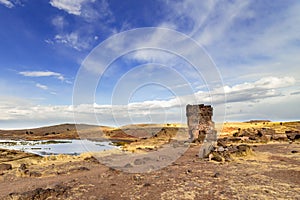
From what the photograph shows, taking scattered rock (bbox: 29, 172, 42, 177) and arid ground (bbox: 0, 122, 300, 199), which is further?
scattered rock (bbox: 29, 172, 42, 177)

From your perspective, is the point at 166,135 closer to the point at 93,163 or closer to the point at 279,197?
the point at 93,163

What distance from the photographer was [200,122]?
3769cm

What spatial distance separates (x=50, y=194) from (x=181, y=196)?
611cm

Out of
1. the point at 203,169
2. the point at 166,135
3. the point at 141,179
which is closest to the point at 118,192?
the point at 141,179

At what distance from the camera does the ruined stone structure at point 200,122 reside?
36875mm

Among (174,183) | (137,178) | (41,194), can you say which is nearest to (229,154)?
(174,183)

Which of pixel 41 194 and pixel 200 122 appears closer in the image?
pixel 41 194

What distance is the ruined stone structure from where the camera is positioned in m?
36.9

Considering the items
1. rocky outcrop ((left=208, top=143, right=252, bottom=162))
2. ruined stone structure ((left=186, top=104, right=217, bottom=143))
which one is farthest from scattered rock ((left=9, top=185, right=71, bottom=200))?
ruined stone structure ((left=186, top=104, right=217, bottom=143))

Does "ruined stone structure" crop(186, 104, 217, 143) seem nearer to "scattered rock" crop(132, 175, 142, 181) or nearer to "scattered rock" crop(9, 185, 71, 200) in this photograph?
"scattered rock" crop(132, 175, 142, 181)

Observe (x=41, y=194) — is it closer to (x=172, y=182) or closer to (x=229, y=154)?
(x=172, y=182)

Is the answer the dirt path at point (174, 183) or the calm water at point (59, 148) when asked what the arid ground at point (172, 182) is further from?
the calm water at point (59, 148)

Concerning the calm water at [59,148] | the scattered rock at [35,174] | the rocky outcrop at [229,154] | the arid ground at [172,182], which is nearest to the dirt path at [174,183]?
the arid ground at [172,182]

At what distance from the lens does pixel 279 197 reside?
32.3 feet
